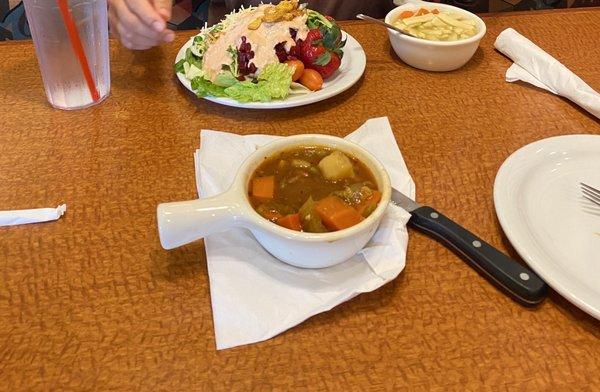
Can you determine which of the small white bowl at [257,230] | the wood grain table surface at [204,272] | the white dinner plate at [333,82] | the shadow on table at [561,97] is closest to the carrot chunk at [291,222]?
the small white bowl at [257,230]

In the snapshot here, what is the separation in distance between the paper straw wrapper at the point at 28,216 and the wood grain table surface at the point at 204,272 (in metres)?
0.01

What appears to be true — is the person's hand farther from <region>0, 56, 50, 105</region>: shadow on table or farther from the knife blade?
the knife blade

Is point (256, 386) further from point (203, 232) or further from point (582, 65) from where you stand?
point (582, 65)

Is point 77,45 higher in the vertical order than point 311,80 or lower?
higher

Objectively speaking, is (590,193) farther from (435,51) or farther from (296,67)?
(296,67)

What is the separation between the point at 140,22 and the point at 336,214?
2.47ft

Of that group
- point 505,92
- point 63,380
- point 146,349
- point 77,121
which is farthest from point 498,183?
point 77,121

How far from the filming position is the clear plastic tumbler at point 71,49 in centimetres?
116

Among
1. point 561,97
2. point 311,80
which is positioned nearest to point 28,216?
point 311,80

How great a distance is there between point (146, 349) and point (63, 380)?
11 cm

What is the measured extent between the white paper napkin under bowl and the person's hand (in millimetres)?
500

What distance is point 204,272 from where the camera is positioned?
2.86 feet

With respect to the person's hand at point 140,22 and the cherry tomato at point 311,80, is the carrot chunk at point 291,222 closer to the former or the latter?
Answer: the cherry tomato at point 311,80

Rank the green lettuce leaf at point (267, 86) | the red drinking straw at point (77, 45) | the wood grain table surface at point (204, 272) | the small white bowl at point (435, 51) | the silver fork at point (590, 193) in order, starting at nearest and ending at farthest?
the wood grain table surface at point (204, 272) → the silver fork at point (590, 193) → the red drinking straw at point (77, 45) → the green lettuce leaf at point (267, 86) → the small white bowl at point (435, 51)
